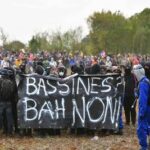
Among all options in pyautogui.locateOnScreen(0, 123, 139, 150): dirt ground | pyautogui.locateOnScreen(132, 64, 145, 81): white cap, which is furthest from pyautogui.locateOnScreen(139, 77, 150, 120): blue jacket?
pyautogui.locateOnScreen(0, 123, 139, 150): dirt ground

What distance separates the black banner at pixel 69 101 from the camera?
1348 centimetres

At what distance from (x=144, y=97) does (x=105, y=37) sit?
60.6 m

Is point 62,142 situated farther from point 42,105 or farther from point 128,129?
point 128,129

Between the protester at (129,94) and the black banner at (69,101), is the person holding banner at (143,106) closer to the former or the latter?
the black banner at (69,101)

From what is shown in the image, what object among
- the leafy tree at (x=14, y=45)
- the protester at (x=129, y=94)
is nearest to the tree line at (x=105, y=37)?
the leafy tree at (x=14, y=45)

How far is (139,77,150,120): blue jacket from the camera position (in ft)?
32.9

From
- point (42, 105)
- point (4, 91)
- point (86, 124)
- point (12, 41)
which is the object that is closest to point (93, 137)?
point (86, 124)

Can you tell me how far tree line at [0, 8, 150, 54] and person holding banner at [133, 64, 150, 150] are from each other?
53.1 m

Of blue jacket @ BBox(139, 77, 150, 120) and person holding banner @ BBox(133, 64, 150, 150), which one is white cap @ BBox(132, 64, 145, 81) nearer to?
person holding banner @ BBox(133, 64, 150, 150)

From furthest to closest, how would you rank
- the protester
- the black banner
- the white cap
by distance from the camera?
1. the protester
2. the black banner
3. the white cap

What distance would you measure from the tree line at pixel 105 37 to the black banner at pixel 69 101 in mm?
49544

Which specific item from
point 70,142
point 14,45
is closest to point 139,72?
point 70,142

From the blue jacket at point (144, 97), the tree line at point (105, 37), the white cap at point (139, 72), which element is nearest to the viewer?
the blue jacket at point (144, 97)

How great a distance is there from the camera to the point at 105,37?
70.4m
